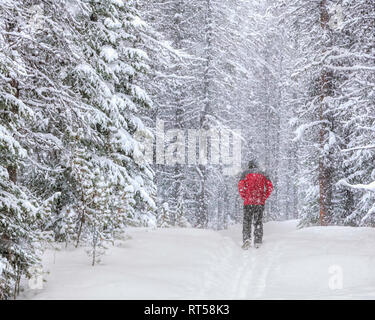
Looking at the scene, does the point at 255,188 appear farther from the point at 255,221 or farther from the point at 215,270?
the point at 215,270

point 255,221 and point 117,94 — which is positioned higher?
point 117,94

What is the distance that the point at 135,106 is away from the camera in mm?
12297

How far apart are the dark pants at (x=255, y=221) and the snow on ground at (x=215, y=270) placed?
13.8 inches

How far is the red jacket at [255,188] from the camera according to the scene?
10977 millimetres

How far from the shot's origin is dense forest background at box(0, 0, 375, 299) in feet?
21.3

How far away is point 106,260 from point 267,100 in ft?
94.2

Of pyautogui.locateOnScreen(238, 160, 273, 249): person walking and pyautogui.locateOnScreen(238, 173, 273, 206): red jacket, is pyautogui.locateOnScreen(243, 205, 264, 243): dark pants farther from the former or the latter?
pyautogui.locateOnScreen(238, 173, 273, 206): red jacket

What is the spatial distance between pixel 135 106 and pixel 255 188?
178 inches

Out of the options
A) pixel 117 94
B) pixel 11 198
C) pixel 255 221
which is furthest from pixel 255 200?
pixel 11 198

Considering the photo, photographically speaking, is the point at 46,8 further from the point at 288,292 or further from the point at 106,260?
the point at 288,292

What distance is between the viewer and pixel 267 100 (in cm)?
3438

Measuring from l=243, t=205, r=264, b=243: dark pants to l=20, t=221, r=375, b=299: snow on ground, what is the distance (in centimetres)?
35

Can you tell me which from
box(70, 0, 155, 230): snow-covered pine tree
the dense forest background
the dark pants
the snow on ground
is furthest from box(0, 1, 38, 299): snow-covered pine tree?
the dark pants
